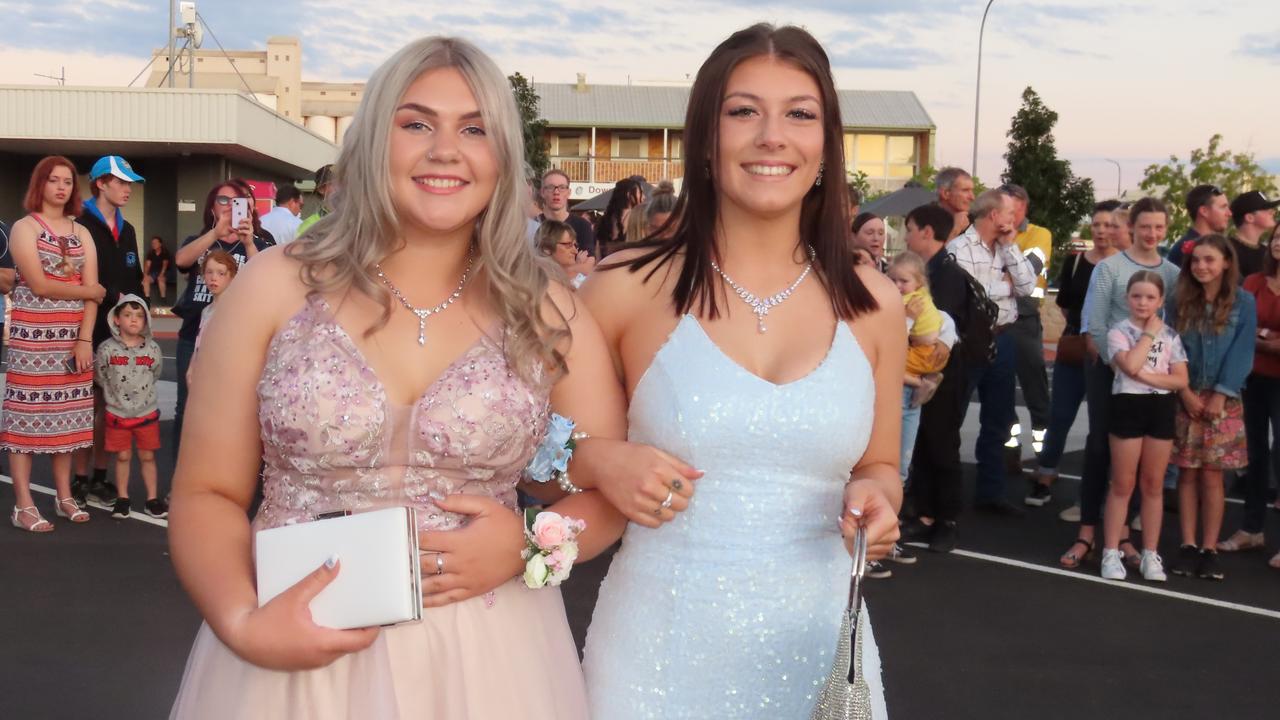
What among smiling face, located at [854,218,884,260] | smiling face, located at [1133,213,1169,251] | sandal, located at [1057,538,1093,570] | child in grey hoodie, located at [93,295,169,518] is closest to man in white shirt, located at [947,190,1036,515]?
smiling face, located at [854,218,884,260]

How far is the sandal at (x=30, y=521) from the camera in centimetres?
707

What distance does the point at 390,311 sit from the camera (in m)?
2.32

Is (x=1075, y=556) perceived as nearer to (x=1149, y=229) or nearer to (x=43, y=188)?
(x=1149, y=229)

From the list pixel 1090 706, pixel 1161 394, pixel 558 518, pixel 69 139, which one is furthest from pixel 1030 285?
A: pixel 69 139

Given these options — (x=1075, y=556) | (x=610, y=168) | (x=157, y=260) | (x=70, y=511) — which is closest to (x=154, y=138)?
(x=157, y=260)

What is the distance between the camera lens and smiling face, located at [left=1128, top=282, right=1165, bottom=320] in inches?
264

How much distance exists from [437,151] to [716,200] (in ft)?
→ 2.64

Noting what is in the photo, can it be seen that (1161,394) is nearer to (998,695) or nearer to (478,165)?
(998,695)

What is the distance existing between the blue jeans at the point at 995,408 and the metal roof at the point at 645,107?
3988 cm

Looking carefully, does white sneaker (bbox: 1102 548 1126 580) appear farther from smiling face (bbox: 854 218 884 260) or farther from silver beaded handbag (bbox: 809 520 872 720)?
silver beaded handbag (bbox: 809 520 872 720)

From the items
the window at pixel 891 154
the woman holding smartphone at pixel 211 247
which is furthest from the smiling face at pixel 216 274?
the window at pixel 891 154

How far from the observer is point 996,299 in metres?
8.29

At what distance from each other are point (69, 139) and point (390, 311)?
2681cm

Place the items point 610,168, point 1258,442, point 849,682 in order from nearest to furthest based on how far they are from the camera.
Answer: point 849,682 < point 1258,442 < point 610,168
